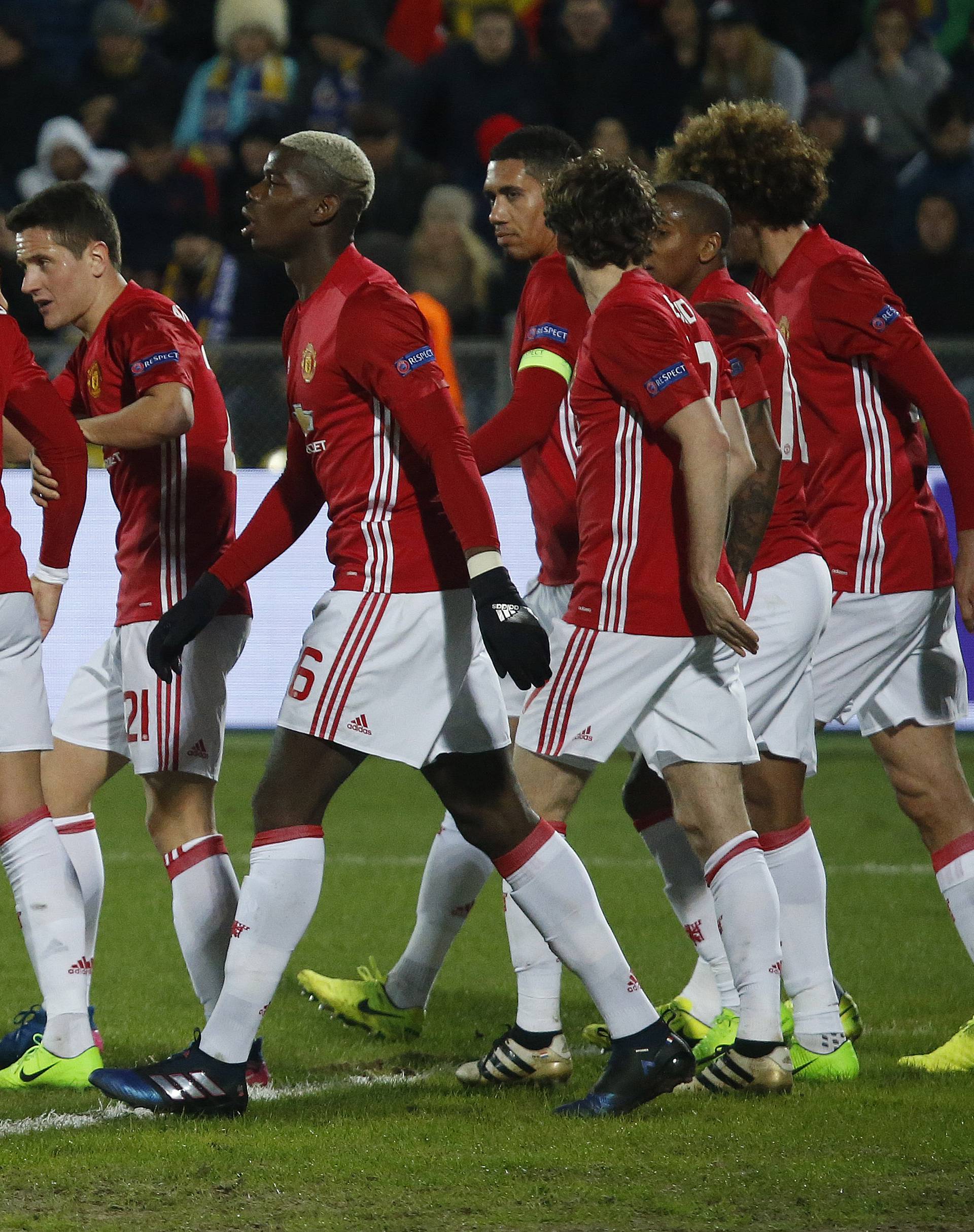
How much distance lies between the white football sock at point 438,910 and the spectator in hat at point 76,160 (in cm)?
911

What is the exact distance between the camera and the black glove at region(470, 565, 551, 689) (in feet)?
12.1

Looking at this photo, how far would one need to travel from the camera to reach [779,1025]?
4.24m

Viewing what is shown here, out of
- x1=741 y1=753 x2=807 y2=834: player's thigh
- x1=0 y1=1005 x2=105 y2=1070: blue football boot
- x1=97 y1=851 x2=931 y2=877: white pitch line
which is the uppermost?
x1=741 y1=753 x2=807 y2=834: player's thigh

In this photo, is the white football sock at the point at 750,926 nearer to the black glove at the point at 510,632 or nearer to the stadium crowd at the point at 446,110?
the black glove at the point at 510,632

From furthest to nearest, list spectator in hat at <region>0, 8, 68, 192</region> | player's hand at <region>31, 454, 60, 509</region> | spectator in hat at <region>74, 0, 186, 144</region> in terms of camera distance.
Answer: spectator in hat at <region>0, 8, 68, 192</region>, spectator in hat at <region>74, 0, 186, 144</region>, player's hand at <region>31, 454, 60, 509</region>

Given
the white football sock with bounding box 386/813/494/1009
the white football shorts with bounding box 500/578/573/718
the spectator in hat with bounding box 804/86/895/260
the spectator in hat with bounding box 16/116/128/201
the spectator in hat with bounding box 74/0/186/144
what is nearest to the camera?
the white football sock with bounding box 386/813/494/1009

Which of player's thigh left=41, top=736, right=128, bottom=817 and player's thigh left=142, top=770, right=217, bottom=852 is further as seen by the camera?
player's thigh left=41, top=736, right=128, bottom=817

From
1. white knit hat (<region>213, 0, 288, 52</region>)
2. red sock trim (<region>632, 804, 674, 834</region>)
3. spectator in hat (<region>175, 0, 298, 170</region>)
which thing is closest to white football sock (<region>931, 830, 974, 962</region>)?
red sock trim (<region>632, 804, 674, 834</region>)

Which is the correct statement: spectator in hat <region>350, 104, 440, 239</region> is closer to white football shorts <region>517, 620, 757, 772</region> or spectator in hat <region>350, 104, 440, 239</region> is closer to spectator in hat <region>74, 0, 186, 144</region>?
spectator in hat <region>74, 0, 186, 144</region>

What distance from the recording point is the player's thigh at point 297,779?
3.99 m

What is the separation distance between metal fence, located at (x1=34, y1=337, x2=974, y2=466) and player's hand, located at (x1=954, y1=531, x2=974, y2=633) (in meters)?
5.53

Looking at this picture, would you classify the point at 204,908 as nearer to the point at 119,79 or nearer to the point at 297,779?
the point at 297,779

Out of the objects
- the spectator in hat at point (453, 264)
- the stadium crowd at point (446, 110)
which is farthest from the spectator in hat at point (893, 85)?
the spectator in hat at point (453, 264)

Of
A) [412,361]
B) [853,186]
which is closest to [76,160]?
[853,186]
